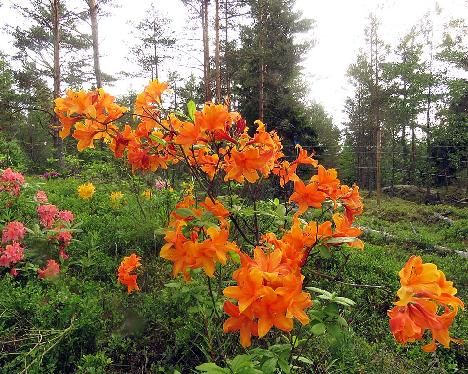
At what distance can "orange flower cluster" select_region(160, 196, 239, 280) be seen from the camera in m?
1.13

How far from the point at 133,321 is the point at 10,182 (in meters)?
1.88

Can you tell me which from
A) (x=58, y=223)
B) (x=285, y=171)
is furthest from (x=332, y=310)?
(x=58, y=223)

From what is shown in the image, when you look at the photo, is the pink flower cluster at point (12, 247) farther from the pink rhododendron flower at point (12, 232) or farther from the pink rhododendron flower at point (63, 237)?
the pink rhododendron flower at point (63, 237)

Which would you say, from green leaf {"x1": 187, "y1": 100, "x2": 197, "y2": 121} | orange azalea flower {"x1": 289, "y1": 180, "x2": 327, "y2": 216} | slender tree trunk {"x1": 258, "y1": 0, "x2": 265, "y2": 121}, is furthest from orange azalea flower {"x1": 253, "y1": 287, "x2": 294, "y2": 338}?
slender tree trunk {"x1": 258, "y1": 0, "x2": 265, "y2": 121}

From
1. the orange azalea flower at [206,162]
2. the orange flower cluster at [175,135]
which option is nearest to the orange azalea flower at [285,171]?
the orange flower cluster at [175,135]

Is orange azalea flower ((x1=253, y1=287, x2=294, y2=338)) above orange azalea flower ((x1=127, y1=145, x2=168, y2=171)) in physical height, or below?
below

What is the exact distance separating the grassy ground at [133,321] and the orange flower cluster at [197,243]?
364mm

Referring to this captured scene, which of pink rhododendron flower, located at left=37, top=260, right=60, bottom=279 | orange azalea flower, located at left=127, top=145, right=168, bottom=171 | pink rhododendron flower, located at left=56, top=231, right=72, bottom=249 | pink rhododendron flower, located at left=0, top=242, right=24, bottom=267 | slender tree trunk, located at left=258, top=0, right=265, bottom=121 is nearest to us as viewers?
orange azalea flower, located at left=127, top=145, right=168, bottom=171

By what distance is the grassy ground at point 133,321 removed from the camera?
214 centimetres

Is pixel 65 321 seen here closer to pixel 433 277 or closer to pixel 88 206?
Result: pixel 433 277

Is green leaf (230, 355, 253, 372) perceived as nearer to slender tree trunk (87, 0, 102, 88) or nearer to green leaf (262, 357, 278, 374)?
green leaf (262, 357, 278, 374)

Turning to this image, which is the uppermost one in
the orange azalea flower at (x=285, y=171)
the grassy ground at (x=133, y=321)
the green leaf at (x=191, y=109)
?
the green leaf at (x=191, y=109)

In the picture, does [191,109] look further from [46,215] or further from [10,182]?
[10,182]

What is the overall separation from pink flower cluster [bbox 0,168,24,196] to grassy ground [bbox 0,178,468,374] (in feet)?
0.80
